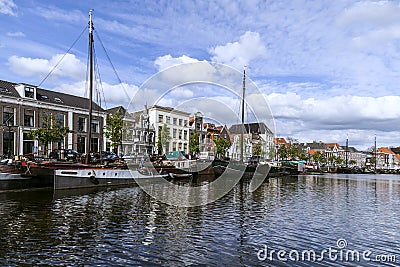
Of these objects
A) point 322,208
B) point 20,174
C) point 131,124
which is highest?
point 131,124

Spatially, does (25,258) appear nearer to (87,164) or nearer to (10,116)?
(87,164)

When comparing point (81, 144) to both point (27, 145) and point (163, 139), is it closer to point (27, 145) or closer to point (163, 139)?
point (27, 145)

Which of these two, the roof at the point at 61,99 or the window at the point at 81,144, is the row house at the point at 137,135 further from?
the roof at the point at 61,99

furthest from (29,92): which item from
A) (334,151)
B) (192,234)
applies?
(334,151)

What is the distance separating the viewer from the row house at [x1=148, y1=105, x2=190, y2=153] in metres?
67.4

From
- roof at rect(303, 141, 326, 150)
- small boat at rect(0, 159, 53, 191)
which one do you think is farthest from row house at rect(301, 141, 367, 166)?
small boat at rect(0, 159, 53, 191)

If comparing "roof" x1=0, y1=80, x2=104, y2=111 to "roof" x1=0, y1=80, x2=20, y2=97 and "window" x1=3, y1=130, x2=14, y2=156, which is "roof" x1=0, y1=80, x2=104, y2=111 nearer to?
"roof" x1=0, y1=80, x2=20, y2=97

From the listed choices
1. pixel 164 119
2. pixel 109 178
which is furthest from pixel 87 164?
pixel 164 119

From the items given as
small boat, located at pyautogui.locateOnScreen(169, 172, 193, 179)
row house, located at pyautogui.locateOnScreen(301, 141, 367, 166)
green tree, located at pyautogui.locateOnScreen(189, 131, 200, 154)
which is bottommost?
row house, located at pyautogui.locateOnScreen(301, 141, 367, 166)

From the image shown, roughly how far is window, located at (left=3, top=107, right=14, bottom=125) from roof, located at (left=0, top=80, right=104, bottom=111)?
2057 millimetres

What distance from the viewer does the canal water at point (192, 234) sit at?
35.9ft

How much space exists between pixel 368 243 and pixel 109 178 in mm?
24370

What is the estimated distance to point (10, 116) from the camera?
1758 inches

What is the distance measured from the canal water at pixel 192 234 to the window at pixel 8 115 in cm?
2554
